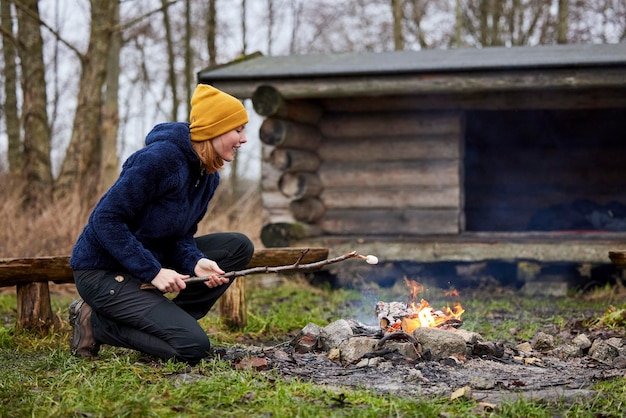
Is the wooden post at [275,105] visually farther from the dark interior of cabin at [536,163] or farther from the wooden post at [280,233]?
the dark interior of cabin at [536,163]

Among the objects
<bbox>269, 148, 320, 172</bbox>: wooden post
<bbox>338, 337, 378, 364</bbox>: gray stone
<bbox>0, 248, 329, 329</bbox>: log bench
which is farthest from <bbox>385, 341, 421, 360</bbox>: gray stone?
<bbox>269, 148, 320, 172</bbox>: wooden post

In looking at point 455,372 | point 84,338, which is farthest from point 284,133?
point 455,372

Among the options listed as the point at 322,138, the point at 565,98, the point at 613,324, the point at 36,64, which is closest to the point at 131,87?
the point at 36,64

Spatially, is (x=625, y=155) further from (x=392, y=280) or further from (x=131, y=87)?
(x=131, y=87)

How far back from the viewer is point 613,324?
598 cm

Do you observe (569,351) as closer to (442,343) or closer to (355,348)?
(442,343)

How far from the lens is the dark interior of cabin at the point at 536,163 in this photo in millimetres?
11078

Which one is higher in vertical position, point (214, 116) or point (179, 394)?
point (214, 116)

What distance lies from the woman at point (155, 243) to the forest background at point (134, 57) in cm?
459

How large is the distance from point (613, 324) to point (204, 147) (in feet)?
11.3

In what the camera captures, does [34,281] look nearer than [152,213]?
No

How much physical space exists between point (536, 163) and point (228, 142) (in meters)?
7.84

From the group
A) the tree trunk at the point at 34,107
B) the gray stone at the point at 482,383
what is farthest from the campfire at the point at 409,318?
the tree trunk at the point at 34,107

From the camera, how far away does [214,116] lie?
4527 millimetres
